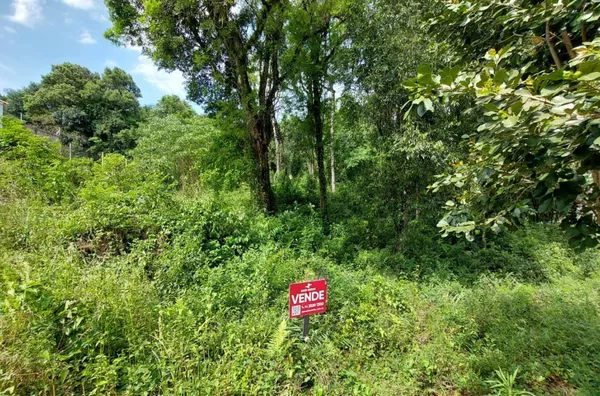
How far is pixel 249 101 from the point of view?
6012 mm

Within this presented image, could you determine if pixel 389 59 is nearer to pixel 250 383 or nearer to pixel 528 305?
pixel 528 305

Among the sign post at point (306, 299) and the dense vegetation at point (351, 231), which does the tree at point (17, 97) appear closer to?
the dense vegetation at point (351, 231)

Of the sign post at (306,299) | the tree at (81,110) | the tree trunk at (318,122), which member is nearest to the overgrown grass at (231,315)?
the sign post at (306,299)

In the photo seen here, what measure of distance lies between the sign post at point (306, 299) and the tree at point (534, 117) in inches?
52.6

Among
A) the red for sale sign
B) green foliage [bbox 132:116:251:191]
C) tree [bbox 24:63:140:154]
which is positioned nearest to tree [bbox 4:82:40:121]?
tree [bbox 24:63:140:154]

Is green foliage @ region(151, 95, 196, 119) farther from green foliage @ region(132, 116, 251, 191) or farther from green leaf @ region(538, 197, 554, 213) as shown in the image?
green leaf @ region(538, 197, 554, 213)

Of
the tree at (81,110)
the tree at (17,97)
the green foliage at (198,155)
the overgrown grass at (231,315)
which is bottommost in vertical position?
the overgrown grass at (231,315)

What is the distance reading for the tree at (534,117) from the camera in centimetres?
95

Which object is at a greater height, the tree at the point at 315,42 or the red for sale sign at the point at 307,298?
the tree at the point at 315,42

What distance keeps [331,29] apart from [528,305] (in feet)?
21.0

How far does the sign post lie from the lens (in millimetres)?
2381

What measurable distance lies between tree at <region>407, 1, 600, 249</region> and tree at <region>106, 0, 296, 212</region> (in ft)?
16.8

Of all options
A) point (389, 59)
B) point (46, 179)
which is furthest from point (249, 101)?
point (46, 179)

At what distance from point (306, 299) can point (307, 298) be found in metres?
0.01
